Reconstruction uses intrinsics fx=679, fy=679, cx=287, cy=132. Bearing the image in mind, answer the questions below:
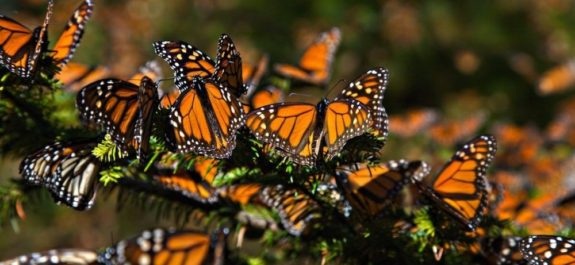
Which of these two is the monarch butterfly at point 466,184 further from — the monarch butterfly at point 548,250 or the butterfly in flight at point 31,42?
the butterfly in flight at point 31,42

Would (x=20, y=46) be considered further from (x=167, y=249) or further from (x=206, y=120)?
(x=167, y=249)

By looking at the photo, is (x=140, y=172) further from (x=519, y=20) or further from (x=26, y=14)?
(x=519, y=20)

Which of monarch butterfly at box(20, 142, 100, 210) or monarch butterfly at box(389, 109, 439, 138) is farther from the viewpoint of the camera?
monarch butterfly at box(389, 109, 439, 138)

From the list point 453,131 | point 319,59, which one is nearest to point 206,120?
point 319,59

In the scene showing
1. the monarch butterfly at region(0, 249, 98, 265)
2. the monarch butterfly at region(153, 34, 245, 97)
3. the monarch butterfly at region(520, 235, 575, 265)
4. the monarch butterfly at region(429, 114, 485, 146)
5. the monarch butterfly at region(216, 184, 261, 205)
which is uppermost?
the monarch butterfly at region(429, 114, 485, 146)

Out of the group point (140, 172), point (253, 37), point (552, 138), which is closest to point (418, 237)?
point (140, 172)

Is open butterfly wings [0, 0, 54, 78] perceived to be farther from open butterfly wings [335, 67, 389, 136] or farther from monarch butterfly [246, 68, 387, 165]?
open butterfly wings [335, 67, 389, 136]

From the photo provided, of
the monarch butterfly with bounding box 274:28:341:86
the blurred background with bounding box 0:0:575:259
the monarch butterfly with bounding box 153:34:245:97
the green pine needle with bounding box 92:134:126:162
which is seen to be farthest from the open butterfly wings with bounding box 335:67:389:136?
the blurred background with bounding box 0:0:575:259
